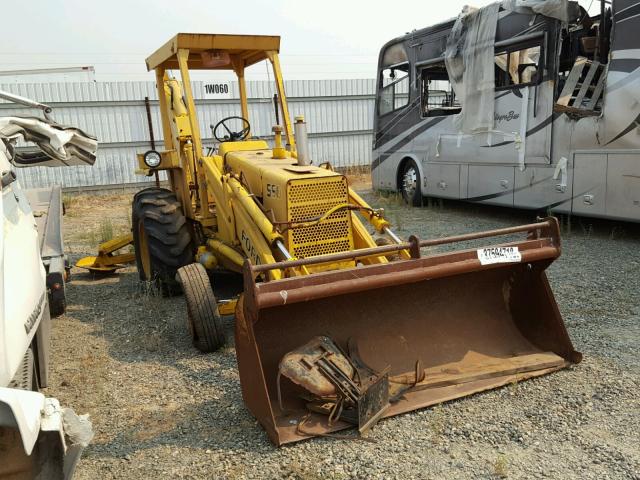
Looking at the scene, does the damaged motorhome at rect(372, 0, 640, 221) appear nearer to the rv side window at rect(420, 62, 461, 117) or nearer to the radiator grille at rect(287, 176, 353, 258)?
the rv side window at rect(420, 62, 461, 117)

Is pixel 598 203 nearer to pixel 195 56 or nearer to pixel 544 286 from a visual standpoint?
pixel 544 286

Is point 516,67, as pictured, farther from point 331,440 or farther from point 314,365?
point 331,440

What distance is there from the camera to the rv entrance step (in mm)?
7297

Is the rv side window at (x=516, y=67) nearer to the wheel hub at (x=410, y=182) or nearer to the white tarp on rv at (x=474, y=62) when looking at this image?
the white tarp on rv at (x=474, y=62)

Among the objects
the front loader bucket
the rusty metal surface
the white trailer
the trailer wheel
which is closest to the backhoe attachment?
the white trailer

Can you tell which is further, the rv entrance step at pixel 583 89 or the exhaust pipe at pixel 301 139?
the rv entrance step at pixel 583 89

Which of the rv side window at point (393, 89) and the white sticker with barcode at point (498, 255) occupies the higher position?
the rv side window at point (393, 89)

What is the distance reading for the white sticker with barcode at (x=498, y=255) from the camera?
3.43 m

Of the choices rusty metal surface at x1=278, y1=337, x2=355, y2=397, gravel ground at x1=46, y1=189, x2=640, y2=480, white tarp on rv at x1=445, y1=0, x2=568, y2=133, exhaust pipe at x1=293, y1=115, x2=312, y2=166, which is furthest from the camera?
white tarp on rv at x1=445, y1=0, x2=568, y2=133

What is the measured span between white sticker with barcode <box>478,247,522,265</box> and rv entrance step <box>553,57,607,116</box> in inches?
181

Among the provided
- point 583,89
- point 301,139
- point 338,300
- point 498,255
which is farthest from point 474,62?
point 338,300

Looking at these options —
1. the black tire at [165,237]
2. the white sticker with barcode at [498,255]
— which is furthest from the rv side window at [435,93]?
the white sticker with barcode at [498,255]

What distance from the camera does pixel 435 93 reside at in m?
10.4

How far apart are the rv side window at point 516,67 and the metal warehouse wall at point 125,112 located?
744cm
